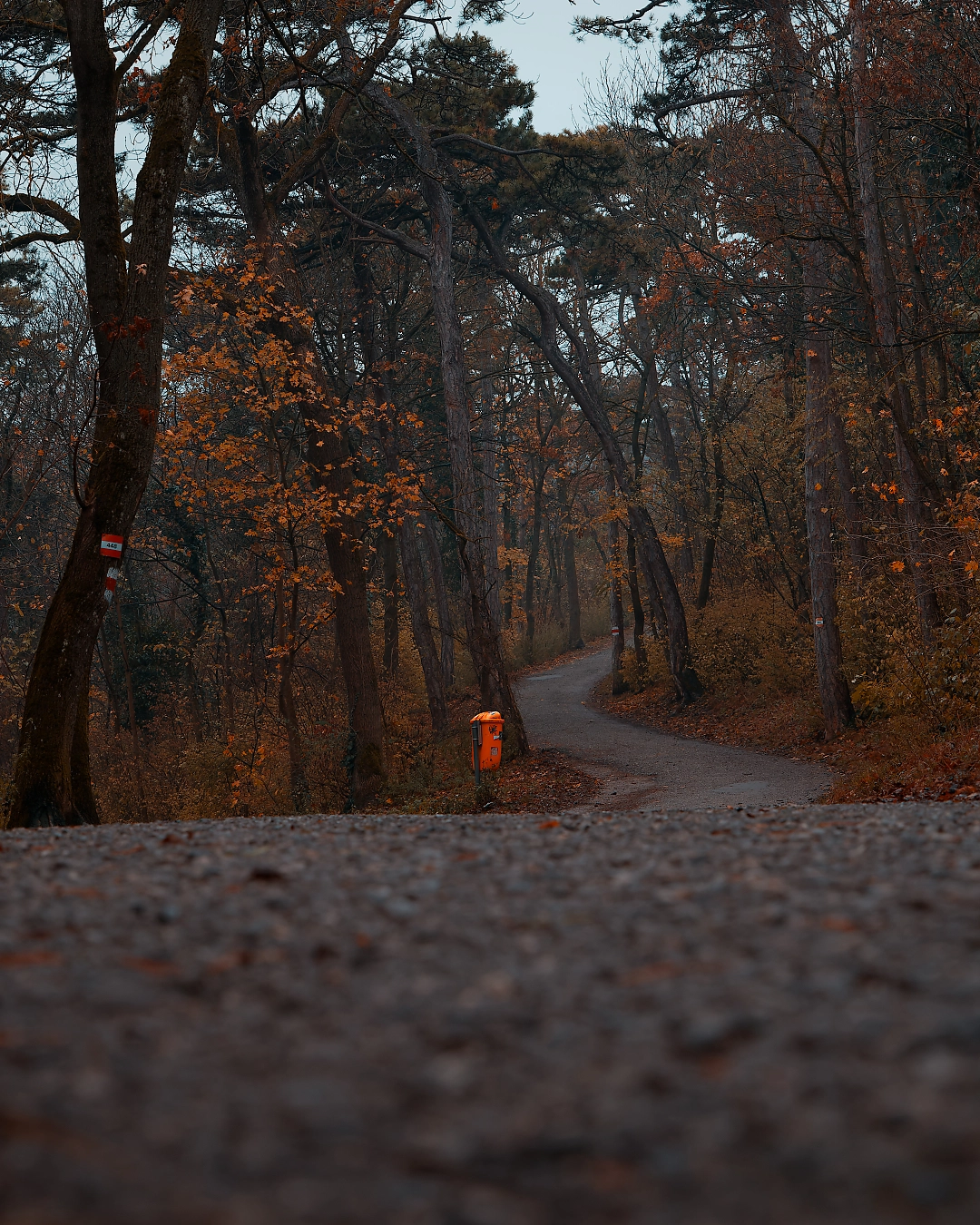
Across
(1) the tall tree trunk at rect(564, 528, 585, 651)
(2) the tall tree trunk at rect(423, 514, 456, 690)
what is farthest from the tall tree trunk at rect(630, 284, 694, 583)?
(1) the tall tree trunk at rect(564, 528, 585, 651)

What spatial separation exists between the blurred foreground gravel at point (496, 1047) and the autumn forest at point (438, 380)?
630 cm

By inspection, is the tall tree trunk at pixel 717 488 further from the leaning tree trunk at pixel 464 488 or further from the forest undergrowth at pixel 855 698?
the leaning tree trunk at pixel 464 488

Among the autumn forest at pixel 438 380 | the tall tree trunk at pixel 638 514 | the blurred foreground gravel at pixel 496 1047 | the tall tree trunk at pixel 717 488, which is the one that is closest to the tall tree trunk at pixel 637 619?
the autumn forest at pixel 438 380

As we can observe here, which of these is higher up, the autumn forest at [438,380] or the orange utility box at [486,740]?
the autumn forest at [438,380]

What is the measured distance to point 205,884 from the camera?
3.83 metres

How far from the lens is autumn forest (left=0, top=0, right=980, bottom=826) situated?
9.96m

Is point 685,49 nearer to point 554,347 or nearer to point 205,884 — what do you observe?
point 554,347

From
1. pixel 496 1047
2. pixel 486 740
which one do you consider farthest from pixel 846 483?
pixel 496 1047

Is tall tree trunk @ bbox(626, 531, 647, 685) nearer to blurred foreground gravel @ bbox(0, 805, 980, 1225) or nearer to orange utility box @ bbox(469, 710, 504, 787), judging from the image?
orange utility box @ bbox(469, 710, 504, 787)

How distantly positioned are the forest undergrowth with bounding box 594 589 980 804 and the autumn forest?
88 millimetres

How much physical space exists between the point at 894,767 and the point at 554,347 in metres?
13.9

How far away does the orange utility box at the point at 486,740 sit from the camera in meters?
13.8

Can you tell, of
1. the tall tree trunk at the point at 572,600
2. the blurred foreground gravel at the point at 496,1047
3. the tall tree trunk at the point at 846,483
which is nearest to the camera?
the blurred foreground gravel at the point at 496,1047

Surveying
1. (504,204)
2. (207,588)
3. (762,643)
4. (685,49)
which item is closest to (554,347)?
(504,204)
